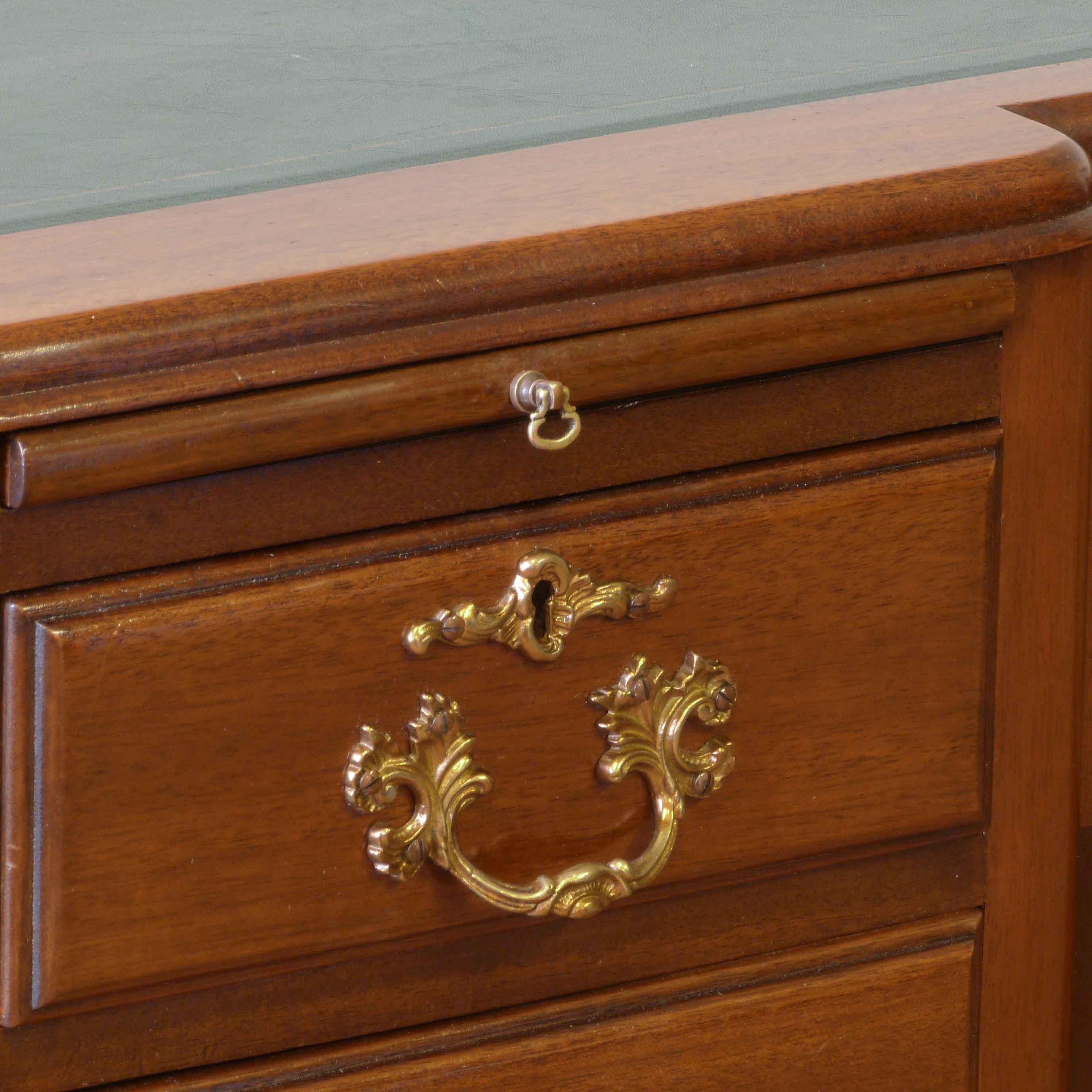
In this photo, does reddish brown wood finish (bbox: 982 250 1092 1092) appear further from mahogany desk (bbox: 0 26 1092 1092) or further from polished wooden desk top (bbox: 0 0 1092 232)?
polished wooden desk top (bbox: 0 0 1092 232)

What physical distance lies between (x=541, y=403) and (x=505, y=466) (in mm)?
38

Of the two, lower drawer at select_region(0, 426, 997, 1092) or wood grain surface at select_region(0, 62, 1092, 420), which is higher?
wood grain surface at select_region(0, 62, 1092, 420)

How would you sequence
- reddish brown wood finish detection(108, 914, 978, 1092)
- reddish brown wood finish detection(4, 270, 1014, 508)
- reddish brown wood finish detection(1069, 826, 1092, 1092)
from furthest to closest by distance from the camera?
reddish brown wood finish detection(1069, 826, 1092, 1092) → reddish brown wood finish detection(108, 914, 978, 1092) → reddish brown wood finish detection(4, 270, 1014, 508)

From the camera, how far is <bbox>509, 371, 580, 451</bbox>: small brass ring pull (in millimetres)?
534

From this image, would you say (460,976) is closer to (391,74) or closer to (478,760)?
(478,760)

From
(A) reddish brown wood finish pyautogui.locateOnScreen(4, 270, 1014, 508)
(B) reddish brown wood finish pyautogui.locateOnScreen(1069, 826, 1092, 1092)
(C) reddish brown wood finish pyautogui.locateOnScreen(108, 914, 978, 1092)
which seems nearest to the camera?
(A) reddish brown wood finish pyautogui.locateOnScreen(4, 270, 1014, 508)

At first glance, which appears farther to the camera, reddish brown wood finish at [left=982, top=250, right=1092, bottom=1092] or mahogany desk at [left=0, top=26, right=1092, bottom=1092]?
reddish brown wood finish at [left=982, top=250, right=1092, bottom=1092]

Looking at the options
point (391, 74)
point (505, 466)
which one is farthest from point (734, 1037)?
point (391, 74)

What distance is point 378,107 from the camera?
0.68m

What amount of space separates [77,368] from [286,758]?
130mm

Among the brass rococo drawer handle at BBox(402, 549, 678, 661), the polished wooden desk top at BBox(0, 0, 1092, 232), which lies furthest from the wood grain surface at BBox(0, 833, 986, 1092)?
the polished wooden desk top at BBox(0, 0, 1092, 232)

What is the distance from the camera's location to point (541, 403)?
536 millimetres

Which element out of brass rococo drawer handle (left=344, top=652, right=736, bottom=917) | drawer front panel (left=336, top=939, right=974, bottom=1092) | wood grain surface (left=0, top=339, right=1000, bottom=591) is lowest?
drawer front panel (left=336, top=939, right=974, bottom=1092)

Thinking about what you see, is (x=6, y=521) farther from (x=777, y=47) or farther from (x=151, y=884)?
(x=777, y=47)
